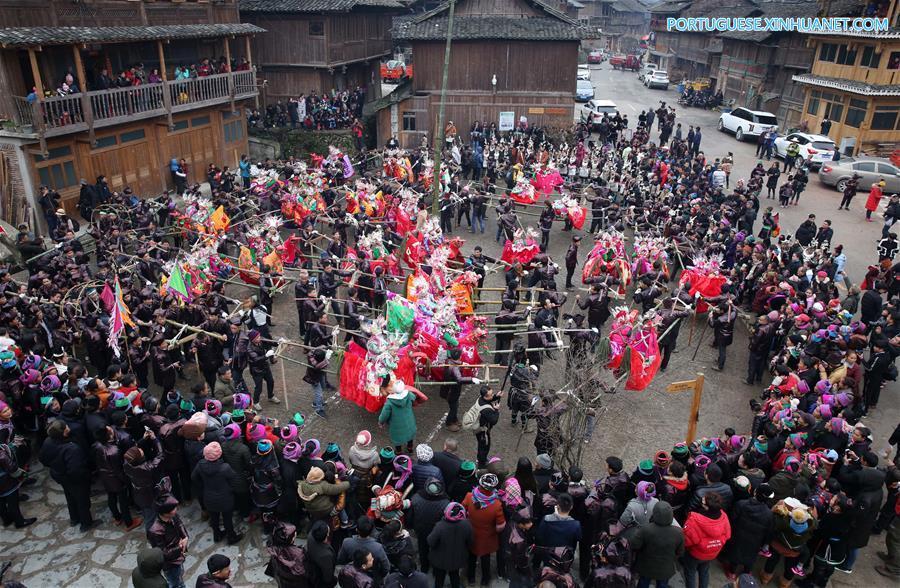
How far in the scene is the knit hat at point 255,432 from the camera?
9.31 m

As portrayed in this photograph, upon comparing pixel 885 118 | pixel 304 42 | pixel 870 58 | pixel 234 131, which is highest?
pixel 304 42

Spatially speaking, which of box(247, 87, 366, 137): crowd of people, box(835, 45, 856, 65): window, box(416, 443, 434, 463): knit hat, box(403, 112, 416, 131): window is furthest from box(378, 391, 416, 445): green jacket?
box(835, 45, 856, 65): window

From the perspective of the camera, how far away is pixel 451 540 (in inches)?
311

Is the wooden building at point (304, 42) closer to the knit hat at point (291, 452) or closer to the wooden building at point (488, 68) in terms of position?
the wooden building at point (488, 68)

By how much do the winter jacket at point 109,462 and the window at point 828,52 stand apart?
40228mm

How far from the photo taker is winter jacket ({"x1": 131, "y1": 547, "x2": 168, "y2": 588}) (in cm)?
664

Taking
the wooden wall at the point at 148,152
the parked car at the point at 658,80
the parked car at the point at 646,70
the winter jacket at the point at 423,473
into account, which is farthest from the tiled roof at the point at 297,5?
the parked car at the point at 646,70

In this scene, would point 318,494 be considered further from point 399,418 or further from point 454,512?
point 399,418

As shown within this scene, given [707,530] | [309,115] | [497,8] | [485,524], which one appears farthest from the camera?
[497,8]

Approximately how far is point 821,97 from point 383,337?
3568cm

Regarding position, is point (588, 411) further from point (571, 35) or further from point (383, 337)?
point (571, 35)

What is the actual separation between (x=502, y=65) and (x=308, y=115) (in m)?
10.2

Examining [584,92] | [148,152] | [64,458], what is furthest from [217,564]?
[584,92]

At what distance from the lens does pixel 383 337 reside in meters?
11.5
